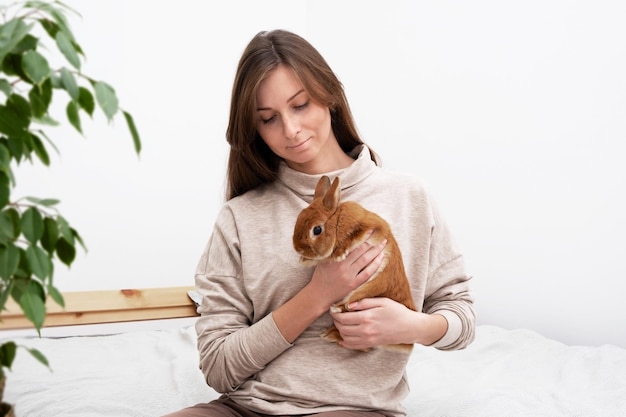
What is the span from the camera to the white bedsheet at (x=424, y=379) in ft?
4.90

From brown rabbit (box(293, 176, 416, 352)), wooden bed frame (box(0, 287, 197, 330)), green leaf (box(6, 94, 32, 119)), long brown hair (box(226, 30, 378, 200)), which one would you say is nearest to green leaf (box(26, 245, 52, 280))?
green leaf (box(6, 94, 32, 119))

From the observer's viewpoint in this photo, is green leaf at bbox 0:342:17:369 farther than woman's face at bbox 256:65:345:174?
No

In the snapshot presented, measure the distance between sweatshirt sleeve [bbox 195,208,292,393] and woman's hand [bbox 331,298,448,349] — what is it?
13cm

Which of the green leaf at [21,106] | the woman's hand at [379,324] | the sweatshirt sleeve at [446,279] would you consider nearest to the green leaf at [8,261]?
the green leaf at [21,106]

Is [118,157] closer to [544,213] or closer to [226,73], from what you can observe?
[226,73]

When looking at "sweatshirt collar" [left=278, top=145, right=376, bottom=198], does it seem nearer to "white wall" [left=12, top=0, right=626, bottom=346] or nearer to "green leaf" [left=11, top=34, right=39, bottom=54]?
"green leaf" [left=11, top=34, right=39, bottom=54]

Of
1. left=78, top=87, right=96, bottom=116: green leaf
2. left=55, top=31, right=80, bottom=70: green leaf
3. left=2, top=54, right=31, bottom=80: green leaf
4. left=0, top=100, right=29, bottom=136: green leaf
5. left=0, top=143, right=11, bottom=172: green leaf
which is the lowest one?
left=0, top=143, right=11, bottom=172: green leaf

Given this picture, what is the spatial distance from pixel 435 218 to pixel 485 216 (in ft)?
4.61

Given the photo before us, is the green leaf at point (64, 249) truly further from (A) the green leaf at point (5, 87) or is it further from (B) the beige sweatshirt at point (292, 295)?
(B) the beige sweatshirt at point (292, 295)

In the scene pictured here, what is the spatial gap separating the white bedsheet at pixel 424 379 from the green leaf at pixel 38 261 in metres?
1.03

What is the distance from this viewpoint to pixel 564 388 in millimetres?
1666

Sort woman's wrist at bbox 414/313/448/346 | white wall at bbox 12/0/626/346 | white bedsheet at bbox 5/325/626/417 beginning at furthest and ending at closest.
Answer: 1. white wall at bbox 12/0/626/346
2. white bedsheet at bbox 5/325/626/417
3. woman's wrist at bbox 414/313/448/346

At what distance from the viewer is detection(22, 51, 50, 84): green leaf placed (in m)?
0.51

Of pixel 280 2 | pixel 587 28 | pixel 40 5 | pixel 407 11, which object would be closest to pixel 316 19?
pixel 280 2
